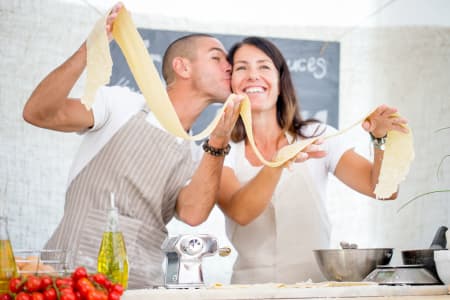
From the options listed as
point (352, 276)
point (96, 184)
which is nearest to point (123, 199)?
point (96, 184)

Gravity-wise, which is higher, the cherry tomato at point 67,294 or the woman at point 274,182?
the woman at point 274,182

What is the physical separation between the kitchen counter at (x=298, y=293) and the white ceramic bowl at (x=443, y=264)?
0.13 feet

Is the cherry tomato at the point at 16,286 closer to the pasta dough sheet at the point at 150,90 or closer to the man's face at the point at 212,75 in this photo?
the pasta dough sheet at the point at 150,90

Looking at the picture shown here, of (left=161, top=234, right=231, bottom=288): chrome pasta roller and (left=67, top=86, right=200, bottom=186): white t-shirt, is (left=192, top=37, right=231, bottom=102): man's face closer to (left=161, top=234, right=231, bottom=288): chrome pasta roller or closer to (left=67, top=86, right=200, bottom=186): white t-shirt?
(left=67, top=86, right=200, bottom=186): white t-shirt

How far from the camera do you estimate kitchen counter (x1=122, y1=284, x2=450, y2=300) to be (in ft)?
8.09

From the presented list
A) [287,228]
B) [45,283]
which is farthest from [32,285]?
[287,228]

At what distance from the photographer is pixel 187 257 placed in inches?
111

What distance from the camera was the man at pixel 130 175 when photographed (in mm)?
3346

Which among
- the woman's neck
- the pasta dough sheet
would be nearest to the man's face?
the woman's neck

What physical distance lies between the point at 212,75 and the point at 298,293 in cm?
167

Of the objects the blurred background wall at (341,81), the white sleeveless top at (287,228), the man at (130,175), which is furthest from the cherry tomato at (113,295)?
the blurred background wall at (341,81)

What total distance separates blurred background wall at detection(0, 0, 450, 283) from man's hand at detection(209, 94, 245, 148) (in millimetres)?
1070

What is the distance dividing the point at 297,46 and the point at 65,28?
125 cm

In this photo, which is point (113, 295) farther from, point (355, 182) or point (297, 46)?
point (297, 46)
